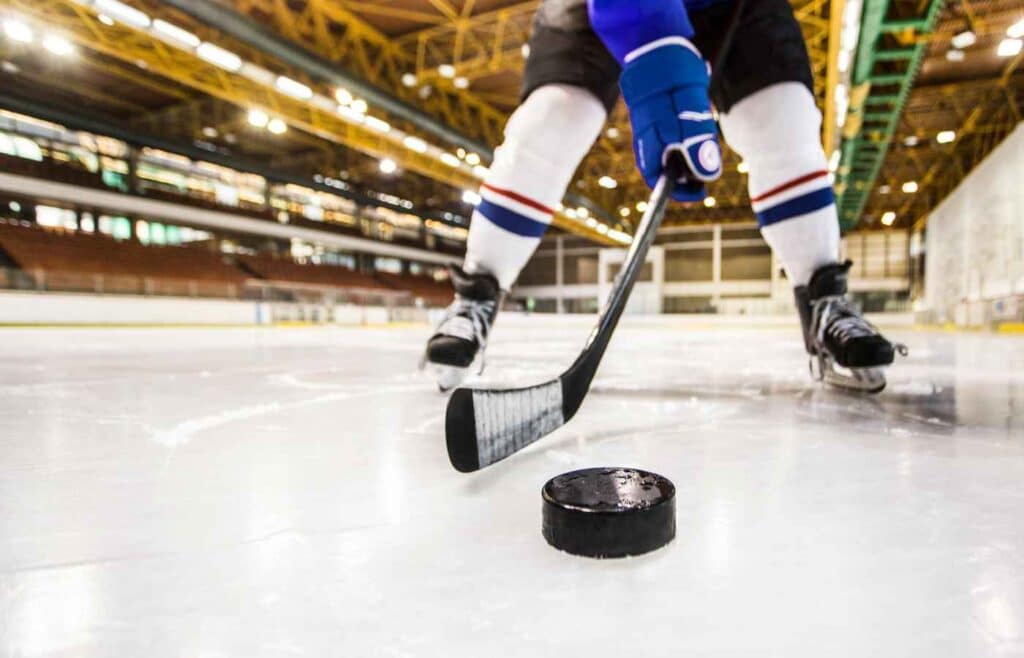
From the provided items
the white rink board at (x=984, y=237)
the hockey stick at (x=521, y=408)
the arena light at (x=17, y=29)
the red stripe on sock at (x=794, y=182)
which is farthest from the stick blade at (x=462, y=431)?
the white rink board at (x=984, y=237)

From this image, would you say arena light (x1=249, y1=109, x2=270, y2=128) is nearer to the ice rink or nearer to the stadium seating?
the stadium seating

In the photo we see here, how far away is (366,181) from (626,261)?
17.4m

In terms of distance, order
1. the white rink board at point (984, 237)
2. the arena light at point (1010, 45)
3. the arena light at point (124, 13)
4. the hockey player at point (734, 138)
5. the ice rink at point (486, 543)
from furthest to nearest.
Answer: the white rink board at point (984, 237)
the arena light at point (1010, 45)
the arena light at point (124, 13)
the hockey player at point (734, 138)
the ice rink at point (486, 543)

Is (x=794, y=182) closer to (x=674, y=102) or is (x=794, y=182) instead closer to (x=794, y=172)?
(x=794, y=172)

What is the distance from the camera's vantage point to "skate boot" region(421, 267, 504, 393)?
101cm

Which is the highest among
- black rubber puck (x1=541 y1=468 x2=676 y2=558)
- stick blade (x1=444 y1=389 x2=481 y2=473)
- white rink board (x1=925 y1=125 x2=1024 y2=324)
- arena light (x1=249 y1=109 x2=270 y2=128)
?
arena light (x1=249 y1=109 x2=270 y2=128)

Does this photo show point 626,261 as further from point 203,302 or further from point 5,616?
point 203,302

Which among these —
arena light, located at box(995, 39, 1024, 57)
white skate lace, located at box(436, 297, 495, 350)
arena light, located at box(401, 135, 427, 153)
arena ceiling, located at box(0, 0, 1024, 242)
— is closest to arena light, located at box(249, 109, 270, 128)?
arena ceiling, located at box(0, 0, 1024, 242)

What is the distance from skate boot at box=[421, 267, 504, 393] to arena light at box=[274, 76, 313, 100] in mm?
6800

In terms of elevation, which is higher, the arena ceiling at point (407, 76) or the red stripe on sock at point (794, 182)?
the arena ceiling at point (407, 76)

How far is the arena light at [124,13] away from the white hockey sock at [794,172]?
6.14 meters

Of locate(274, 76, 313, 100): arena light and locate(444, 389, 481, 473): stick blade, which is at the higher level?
locate(274, 76, 313, 100): arena light

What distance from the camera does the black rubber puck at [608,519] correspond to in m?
0.33

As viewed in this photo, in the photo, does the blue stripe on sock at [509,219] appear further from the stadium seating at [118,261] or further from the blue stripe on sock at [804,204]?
the stadium seating at [118,261]
